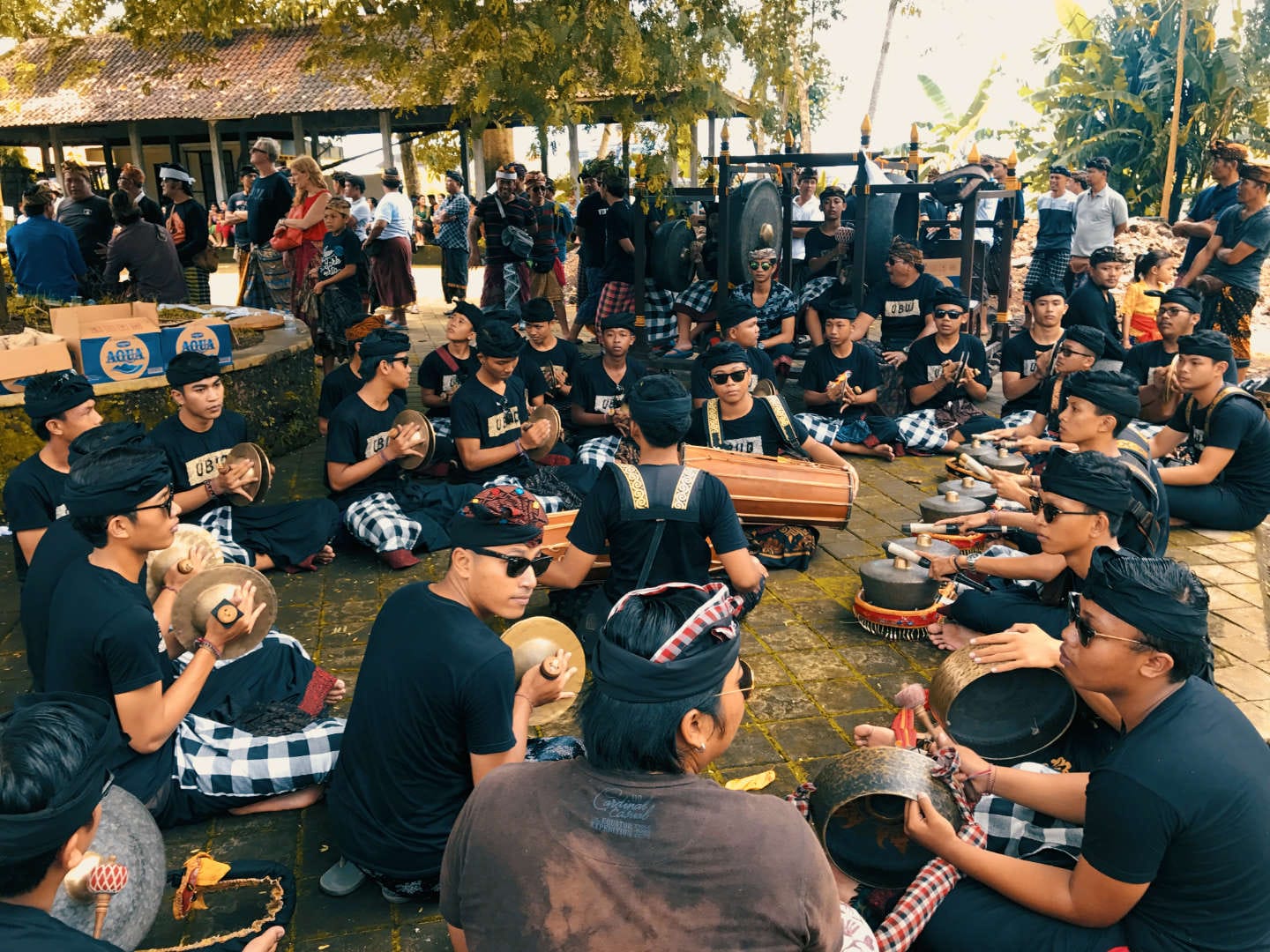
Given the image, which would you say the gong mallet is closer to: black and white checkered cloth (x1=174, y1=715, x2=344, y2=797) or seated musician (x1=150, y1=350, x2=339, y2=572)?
black and white checkered cloth (x1=174, y1=715, x2=344, y2=797)

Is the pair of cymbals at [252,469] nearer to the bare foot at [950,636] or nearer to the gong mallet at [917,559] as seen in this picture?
the gong mallet at [917,559]

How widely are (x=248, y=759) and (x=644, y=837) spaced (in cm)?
238

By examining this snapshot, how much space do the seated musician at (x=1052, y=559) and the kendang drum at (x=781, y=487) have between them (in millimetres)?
930

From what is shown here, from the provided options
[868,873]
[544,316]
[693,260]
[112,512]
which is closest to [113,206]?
[544,316]

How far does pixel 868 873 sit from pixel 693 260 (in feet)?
27.7

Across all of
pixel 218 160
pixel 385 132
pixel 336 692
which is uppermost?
pixel 385 132

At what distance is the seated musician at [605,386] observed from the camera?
293 inches

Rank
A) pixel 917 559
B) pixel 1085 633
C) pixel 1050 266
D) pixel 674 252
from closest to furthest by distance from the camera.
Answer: pixel 1085 633 < pixel 917 559 < pixel 674 252 < pixel 1050 266

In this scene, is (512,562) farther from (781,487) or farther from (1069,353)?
(1069,353)

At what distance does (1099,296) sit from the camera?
29.2 ft

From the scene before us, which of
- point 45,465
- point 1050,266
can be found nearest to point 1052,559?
point 45,465

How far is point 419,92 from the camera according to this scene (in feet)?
A: 19.8

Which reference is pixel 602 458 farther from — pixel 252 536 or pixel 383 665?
pixel 383 665

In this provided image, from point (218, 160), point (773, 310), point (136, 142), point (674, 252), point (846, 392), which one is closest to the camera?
point (846, 392)
